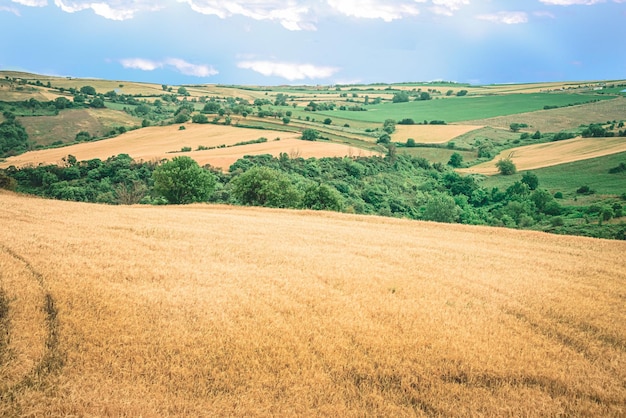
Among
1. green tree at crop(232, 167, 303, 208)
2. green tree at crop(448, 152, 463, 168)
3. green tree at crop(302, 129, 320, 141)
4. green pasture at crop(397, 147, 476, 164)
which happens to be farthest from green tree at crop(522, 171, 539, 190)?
green tree at crop(232, 167, 303, 208)

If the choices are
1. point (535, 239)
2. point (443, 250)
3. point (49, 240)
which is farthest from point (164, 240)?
point (535, 239)

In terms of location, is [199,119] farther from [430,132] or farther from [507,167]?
[507,167]

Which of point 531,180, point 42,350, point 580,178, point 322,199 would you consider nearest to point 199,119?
point 322,199

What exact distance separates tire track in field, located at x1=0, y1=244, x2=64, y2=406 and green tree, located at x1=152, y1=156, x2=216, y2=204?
3844cm

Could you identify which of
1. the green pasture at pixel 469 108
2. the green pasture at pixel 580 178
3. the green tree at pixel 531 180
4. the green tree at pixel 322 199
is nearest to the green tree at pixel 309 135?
the green pasture at pixel 580 178

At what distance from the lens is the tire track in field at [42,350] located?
8.69 metres

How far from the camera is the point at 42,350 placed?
9.99m

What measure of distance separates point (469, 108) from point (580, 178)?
95.3 meters

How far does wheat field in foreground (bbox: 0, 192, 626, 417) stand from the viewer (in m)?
9.29

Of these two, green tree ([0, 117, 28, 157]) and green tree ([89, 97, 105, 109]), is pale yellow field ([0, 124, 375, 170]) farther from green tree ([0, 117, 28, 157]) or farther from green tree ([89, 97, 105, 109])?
green tree ([89, 97, 105, 109])

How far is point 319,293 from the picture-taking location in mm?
14938

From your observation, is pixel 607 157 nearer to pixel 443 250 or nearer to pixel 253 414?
pixel 443 250

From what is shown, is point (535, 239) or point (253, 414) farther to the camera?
point (535, 239)

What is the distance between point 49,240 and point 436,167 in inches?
4230
